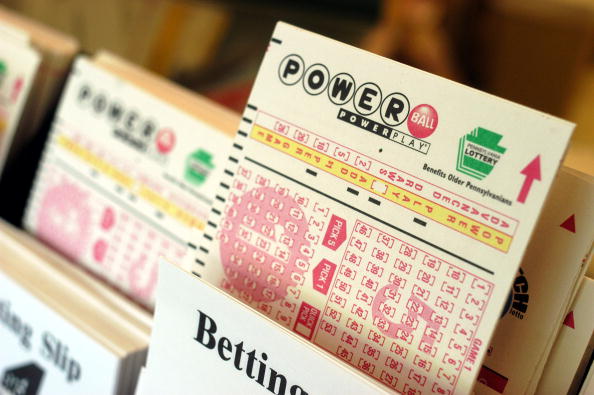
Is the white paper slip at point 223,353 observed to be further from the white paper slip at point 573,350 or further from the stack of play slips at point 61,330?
the white paper slip at point 573,350

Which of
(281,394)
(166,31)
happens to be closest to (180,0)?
(166,31)

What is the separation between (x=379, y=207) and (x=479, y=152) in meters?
0.10

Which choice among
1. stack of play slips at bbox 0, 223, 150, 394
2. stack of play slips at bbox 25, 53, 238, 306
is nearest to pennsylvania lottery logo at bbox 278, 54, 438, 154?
stack of play slips at bbox 25, 53, 238, 306

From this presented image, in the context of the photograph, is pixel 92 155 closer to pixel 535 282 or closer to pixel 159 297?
pixel 159 297

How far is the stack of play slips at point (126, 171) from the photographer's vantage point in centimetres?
90

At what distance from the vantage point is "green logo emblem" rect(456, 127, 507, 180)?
0.56 meters

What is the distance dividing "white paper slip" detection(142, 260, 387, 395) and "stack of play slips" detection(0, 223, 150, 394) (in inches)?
3.3

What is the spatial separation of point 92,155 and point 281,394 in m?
0.53

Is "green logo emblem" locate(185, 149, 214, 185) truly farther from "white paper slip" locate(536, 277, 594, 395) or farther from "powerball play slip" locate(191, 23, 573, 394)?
"white paper slip" locate(536, 277, 594, 395)

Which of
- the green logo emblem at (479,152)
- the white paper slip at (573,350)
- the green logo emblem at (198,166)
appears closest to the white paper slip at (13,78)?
the green logo emblem at (198,166)

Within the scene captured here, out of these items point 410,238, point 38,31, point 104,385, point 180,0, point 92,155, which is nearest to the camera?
point 410,238

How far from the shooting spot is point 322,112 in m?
0.64

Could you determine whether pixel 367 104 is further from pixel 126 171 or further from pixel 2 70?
pixel 2 70

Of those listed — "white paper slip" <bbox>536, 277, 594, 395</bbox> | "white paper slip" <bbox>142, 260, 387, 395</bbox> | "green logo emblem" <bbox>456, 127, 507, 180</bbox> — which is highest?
"green logo emblem" <bbox>456, 127, 507, 180</bbox>
